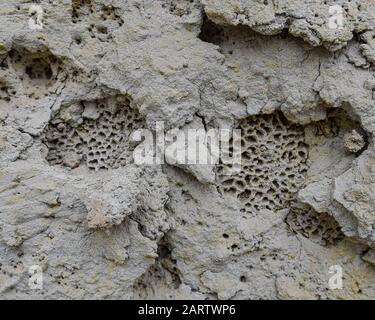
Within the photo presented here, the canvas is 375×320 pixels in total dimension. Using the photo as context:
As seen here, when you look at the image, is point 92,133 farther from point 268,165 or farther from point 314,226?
point 314,226

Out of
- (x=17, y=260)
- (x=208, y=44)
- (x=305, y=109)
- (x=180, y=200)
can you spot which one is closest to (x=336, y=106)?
(x=305, y=109)

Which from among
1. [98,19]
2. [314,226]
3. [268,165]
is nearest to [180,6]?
[98,19]

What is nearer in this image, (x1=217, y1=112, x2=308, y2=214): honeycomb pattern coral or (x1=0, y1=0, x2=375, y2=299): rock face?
(x1=0, y1=0, x2=375, y2=299): rock face

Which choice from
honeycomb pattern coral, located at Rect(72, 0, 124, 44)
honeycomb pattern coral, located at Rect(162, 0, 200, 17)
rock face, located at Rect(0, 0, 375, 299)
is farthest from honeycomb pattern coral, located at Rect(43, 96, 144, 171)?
honeycomb pattern coral, located at Rect(162, 0, 200, 17)

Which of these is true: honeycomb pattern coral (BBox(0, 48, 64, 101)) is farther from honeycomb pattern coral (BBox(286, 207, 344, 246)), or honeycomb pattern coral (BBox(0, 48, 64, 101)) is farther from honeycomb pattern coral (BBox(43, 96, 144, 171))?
honeycomb pattern coral (BBox(286, 207, 344, 246))

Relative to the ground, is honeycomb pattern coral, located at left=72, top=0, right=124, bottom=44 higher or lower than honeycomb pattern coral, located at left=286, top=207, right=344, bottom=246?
higher

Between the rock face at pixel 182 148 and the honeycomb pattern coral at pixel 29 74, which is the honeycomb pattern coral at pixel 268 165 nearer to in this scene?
the rock face at pixel 182 148
